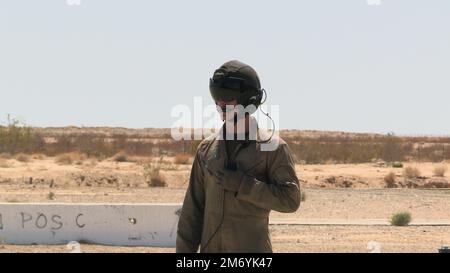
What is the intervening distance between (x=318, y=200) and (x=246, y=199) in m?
26.7

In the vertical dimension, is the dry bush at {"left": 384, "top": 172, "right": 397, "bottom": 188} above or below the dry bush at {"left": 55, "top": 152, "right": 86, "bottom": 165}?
below

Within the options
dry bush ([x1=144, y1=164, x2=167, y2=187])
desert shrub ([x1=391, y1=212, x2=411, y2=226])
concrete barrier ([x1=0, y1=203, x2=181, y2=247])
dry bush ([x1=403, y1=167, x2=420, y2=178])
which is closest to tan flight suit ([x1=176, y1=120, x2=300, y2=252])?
concrete barrier ([x1=0, y1=203, x2=181, y2=247])

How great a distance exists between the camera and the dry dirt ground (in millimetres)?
18844

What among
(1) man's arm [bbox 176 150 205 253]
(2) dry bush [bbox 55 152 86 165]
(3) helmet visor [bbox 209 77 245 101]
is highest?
(3) helmet visor [bbox 209 77 245 101]

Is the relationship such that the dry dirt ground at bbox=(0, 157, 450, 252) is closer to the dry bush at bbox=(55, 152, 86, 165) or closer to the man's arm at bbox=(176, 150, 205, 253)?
the dry bush at bbox=(55, 152, 86, 165)

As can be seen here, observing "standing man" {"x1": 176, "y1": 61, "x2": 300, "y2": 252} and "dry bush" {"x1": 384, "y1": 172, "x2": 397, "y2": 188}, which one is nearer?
"standing man" {"x1": 176, "y1": 61, "x2": 300, "y2": 252}

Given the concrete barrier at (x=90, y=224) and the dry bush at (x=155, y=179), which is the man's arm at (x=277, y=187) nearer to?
the concrete barrier at (x=90, y=224)

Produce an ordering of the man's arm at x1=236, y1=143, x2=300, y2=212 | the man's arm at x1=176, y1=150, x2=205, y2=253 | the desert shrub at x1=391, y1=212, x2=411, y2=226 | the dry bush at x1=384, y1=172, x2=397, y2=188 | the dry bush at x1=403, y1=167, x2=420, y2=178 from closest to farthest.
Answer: the man's arm at x1=236, y1=143, x2=300, y2=212 → the man's arm at x1=176, y1=150, x2=205, y2=253 → the desert shrub at x1=391, y1=212, x2=411, y2=226 → the dry bush at x1=384, y1=172, x2=397, y2=188 → the dry bush at x1=403, y1=167, x2=420, y2=178

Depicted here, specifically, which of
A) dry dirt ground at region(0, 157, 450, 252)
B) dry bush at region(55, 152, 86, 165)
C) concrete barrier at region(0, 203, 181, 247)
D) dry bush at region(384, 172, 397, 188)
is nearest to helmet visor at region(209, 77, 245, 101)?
dry dirt ground at region(0, 157, 450, 252)

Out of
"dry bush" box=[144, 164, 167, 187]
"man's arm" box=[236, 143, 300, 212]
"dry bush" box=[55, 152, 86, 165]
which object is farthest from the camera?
"dry bush" box=[55, 152, 86, 165]

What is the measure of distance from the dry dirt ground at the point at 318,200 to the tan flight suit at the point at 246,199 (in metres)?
11.9

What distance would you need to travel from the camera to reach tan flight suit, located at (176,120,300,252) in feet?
15.9

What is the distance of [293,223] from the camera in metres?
22.9

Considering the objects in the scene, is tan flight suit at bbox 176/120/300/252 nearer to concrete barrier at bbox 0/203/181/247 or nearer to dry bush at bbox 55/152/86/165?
concrete barrier at bbox 0/203/181/247
